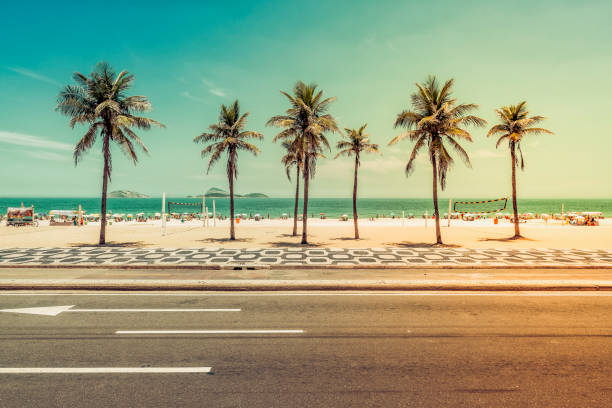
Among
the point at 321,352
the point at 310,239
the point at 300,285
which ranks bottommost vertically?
the point at 321,352

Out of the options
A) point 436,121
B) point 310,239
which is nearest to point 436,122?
point 436,121

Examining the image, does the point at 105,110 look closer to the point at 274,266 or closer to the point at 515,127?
the point at 274,266

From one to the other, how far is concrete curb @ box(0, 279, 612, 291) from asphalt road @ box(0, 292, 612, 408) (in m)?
1.10

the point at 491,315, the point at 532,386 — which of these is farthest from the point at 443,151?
the point at 532,386

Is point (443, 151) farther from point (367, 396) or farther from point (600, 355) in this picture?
point (367, 396)

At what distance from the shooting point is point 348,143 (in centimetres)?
2817

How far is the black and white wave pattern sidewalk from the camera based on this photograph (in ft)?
48.2

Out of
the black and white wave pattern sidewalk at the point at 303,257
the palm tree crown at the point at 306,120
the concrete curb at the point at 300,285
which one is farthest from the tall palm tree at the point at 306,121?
the concrete curb at the point at 300,285

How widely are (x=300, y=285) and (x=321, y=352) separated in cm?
475

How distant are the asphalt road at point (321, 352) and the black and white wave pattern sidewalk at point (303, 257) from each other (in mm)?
5477

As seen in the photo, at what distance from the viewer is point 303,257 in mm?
16672

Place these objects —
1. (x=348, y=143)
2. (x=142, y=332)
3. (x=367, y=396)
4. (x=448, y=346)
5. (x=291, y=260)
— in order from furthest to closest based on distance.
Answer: (x=348, y=143) → (x=291, y=260) → (x=142, y=332) → (x=448, y=346) → (x=367, y=396)

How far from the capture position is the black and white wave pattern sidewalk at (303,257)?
14.7 meters

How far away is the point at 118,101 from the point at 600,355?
2585cm
